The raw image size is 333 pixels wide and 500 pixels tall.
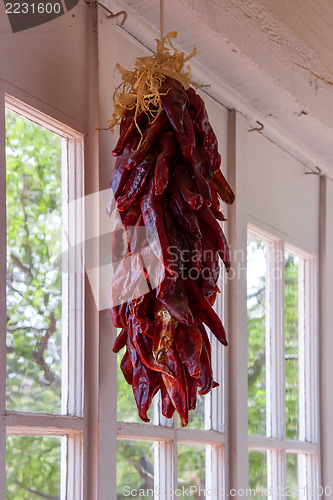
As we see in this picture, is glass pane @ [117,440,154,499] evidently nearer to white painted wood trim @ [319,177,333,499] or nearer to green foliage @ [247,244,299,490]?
green foliage @ [247,244,299,490]

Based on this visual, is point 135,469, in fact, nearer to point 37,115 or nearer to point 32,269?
point 32,269

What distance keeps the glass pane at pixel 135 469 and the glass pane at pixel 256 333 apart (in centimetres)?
64

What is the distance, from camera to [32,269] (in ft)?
5.74

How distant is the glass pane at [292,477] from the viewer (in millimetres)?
3035

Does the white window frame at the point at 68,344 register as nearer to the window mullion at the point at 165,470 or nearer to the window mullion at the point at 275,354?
the window mullion at the point at 165,470

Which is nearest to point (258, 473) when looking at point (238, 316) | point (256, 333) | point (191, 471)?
point (191, 471)

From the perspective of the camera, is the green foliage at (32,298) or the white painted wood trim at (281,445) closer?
the green foliage at (32,298)

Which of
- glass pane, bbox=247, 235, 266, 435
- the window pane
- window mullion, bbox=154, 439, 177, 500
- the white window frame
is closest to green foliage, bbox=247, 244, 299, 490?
glass pane, bbox=247, 235, 266, 435

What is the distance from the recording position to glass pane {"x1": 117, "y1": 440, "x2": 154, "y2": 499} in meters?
2.08

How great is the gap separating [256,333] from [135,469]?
34.0 inches

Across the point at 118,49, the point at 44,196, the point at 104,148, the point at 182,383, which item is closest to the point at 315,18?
the point at 118,49

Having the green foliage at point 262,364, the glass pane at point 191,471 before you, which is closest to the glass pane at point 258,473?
the green foliage at point 262,364

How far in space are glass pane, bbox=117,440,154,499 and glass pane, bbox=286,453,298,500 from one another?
0.98 m

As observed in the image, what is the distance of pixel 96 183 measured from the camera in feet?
6.21
